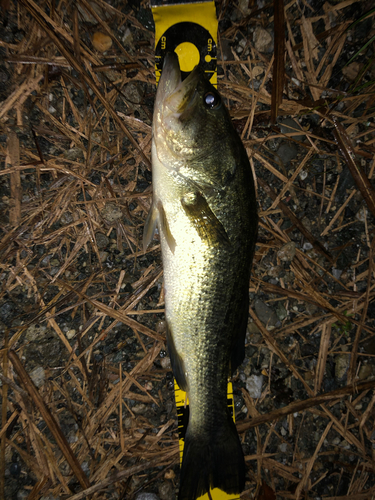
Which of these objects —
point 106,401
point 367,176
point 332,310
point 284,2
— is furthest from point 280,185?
point 106,401

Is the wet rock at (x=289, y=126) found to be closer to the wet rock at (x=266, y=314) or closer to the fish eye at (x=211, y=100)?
the fish eye at (x=211, y=100)

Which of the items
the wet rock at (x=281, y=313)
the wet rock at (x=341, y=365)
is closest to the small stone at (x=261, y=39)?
the wet rock at (x=281, y=313)

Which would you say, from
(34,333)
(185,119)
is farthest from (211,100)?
(34,333)

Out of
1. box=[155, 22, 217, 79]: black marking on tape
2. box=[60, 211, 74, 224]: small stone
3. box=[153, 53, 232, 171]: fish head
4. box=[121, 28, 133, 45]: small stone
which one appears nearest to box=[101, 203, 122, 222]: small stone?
box=[60, 211, 74, 224]: small stone

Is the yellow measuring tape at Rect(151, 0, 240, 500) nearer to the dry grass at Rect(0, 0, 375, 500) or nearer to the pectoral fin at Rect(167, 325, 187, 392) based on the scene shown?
the dry grass at Rect(0, 0, 375, 500)

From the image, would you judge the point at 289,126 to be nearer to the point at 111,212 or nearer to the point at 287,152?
the point at 287,152

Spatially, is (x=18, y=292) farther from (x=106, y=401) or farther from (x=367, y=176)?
(x=367, y=176)

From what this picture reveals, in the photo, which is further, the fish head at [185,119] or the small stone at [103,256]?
the small stone at [103,256]

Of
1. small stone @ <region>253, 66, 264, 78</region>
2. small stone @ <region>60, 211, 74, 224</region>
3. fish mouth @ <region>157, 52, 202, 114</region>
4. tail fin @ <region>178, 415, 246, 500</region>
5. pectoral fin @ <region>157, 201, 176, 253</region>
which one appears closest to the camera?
fish mouth @ <region>157, 52, 202, 114</region>
